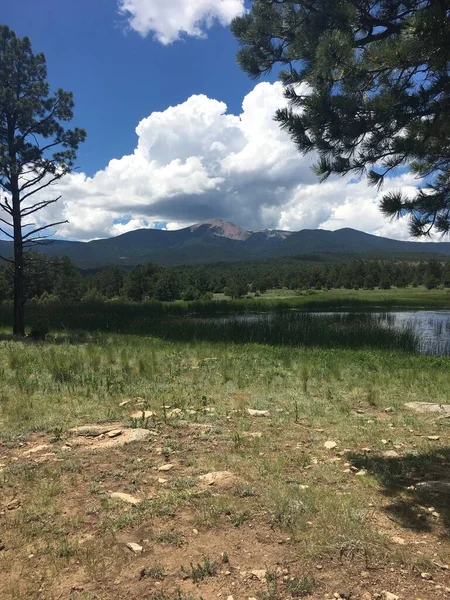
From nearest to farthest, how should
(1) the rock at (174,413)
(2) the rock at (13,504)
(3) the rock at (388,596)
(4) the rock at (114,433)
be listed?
(3) the rock at (388,596) < (2) the rock at (13,504) < (4) the rock at (114,433) < (1) the rock at (174,413)

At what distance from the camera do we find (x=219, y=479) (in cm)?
417

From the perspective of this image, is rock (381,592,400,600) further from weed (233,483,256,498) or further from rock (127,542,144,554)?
rock (127,542,144,554)

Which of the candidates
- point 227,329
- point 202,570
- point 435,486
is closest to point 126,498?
point 202,570

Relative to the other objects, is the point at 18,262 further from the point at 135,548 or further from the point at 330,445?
the point at 135,548

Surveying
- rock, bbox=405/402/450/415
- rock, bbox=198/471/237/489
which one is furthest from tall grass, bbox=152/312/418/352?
rock, bbox=198/471/237/489

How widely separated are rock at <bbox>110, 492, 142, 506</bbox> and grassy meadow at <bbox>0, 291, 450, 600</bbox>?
0.25 ft

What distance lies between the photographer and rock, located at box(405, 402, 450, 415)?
6902 mm

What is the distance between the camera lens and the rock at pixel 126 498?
3.72 meters

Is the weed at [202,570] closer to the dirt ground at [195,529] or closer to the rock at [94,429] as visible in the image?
the dirt ground at [195,529]

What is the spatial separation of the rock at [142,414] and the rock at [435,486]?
141 inches

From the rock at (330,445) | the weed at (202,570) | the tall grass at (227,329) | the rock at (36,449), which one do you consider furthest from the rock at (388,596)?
the tall grass at (227,329)

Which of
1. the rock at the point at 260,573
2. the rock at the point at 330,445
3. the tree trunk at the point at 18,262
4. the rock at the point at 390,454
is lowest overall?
the rock at the point at 390,454

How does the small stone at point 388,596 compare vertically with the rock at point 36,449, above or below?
below

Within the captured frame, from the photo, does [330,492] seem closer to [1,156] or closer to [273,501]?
[273,501]
